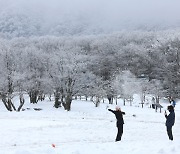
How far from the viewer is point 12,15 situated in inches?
6407

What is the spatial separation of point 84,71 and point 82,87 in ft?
18.1

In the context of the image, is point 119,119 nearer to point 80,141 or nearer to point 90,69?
point 80,141

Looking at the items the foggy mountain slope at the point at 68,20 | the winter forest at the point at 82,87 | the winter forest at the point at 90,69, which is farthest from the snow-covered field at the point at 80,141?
the foggy mountain slope at the point at 68,20

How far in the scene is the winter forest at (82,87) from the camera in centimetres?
1619

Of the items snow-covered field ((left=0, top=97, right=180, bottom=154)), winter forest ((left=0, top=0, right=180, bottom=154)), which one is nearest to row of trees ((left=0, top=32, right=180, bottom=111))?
winter forest ((left=0, top=0, right=180, bottom=154))

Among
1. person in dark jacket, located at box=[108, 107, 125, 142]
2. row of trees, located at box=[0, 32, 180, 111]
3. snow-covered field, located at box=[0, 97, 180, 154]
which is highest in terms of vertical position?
row of trees, located at box=[0, 32, 180, 111]

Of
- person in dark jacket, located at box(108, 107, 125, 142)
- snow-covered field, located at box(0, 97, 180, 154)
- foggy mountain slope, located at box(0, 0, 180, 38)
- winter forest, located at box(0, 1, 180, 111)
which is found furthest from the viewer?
foggy mountain slope, located at box(0, 0, 180, 38)

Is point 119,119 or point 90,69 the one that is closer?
point 119,119

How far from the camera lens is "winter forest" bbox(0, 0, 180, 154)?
16.2 m

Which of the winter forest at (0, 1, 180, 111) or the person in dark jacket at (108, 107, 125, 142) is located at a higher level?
the winter forest at (0, 1, 180, 111)

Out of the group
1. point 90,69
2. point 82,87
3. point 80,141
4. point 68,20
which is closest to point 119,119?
point 80,141

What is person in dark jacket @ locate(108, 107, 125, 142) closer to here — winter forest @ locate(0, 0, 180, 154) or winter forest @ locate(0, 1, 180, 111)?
winter forest @ locate(0, 0, 180, 154)

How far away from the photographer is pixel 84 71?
2152 inches

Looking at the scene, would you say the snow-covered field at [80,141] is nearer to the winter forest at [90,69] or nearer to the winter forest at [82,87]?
the winter forest at [82,87]
